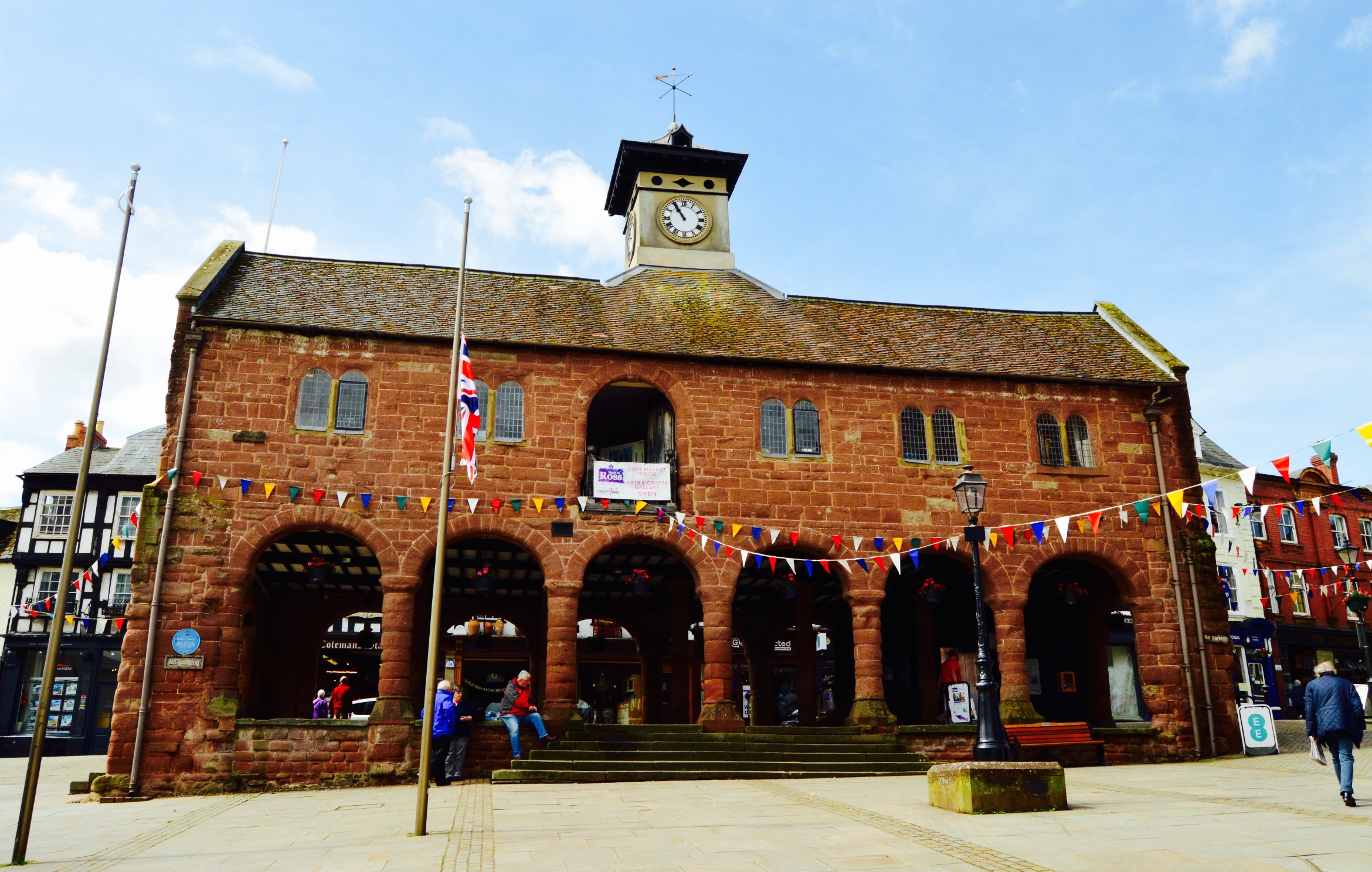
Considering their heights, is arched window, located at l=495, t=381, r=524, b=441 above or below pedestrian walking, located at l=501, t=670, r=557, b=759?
above

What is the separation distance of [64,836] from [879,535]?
13.0 meters

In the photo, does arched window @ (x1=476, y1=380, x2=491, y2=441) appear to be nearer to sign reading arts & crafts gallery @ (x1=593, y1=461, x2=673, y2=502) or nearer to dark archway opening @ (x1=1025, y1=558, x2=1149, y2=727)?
sign reading arts & crafts gallery @ (x1=593, y1=461, x2=673, y2=502)

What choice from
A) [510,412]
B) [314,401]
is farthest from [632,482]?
[314,401]

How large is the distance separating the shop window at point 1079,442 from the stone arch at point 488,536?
10.2 meters

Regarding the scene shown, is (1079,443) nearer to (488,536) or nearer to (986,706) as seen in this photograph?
(986,706)

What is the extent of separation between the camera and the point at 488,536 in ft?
56.6

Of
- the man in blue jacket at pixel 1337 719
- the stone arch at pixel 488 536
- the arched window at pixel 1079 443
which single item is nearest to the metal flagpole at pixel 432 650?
the stone arch at pixel 488 536

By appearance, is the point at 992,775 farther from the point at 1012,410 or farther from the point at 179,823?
the point at 1012,410

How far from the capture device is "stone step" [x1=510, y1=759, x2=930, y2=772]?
49.1ft

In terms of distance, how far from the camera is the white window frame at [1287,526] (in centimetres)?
3641

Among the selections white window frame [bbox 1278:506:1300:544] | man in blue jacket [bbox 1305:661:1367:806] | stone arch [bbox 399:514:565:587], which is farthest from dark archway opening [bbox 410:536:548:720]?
white window frame [bbox 1278:506:1300:544]

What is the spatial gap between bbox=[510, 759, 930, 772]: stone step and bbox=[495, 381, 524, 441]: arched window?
5.61 m

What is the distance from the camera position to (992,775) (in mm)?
10203

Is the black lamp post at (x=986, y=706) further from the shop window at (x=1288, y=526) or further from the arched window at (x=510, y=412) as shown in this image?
the shop window at (x=1288, y=526)
